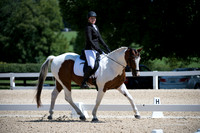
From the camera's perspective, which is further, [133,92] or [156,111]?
[133,92]

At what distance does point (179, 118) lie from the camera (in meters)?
8.61

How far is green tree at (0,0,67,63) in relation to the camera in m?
43.3

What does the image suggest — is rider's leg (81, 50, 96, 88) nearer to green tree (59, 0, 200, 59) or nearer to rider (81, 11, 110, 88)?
rider (81, 11, 110, 88)

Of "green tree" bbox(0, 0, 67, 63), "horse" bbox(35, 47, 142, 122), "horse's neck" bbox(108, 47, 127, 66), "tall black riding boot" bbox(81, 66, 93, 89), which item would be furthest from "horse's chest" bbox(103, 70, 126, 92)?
"green tree" bbox(0, 0, 67, 63)

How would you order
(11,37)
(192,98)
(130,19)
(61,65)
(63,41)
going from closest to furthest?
(61,65), (192,98), (130,19), (11,37), (63,41)

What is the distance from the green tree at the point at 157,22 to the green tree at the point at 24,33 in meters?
23.4

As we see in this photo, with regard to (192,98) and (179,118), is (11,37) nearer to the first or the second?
(192,98)

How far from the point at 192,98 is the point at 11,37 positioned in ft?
114

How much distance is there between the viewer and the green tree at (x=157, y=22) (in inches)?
776

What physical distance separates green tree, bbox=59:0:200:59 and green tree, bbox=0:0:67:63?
→ 23.4 meters

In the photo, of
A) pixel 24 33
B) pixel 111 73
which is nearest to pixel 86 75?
pixel 111 73

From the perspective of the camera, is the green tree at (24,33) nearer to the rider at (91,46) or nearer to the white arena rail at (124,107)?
the white arena rail at (124,107)

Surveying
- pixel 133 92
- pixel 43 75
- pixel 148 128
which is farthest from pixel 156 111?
pixel 133 92

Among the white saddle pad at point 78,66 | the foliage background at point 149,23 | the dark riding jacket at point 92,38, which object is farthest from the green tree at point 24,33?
the dark riding jacket at point 92,38
